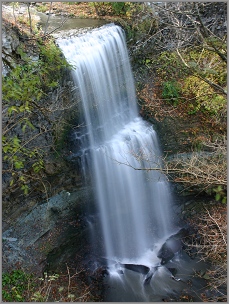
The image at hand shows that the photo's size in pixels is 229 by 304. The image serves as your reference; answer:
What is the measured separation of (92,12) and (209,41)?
795cm

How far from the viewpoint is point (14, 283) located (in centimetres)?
640

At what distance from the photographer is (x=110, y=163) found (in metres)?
8.29

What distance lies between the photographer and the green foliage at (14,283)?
19.7 ft

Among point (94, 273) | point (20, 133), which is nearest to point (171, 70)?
point (20, 133)

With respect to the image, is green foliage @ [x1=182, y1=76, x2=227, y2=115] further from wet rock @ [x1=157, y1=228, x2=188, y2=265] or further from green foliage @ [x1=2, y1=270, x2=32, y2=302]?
green foliage @ [x1=2, y1=270, x2=32, y2=302]

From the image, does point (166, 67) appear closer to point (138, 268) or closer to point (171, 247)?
point (171, 247)

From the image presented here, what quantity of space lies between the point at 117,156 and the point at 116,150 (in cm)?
19

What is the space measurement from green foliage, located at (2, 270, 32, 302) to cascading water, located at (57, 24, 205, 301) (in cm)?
242

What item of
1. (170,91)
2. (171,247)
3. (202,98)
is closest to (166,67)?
(170,91)

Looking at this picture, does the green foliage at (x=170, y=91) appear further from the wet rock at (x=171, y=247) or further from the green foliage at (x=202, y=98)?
the wet rock at (x=171, y=247)

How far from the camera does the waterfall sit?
812cm

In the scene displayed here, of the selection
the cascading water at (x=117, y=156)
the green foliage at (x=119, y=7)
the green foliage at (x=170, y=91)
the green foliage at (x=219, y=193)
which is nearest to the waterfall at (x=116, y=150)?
the cascading water at (x=117, y=156)

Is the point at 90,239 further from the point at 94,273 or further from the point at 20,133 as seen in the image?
the point at 20,133

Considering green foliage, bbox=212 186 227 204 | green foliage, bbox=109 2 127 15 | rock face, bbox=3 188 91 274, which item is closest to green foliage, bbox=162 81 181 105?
green foliage, bbox=109 2 127 15
